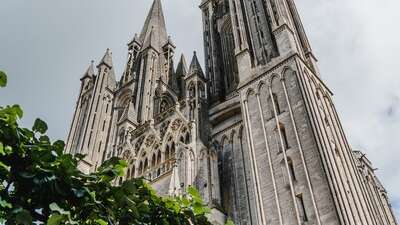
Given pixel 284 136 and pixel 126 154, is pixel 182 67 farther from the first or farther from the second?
pixel 284 136

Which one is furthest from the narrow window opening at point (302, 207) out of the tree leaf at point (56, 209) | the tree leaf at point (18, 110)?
the tree leaf at point (18, 110)

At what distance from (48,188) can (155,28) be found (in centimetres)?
3397

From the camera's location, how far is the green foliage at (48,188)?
443cm

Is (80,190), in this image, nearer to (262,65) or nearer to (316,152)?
(316,152)

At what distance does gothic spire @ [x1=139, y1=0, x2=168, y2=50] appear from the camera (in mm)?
34844

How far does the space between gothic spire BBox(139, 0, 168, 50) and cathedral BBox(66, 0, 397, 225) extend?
573 cm

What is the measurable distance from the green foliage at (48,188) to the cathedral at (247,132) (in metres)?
9.13

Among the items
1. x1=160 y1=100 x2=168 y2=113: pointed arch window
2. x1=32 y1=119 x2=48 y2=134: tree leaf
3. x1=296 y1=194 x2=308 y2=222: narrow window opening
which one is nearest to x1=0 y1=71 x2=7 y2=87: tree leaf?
x1=32 y1=119 x2=48 y2=134: tree leaf

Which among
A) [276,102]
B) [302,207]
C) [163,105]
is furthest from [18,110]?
[163,105]

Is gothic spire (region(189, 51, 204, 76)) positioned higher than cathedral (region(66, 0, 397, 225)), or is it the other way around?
gothic spire (region(189, 51, 204, 76))

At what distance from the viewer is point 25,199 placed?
14.8 ft

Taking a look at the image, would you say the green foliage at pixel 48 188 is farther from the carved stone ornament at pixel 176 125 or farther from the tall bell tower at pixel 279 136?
the carved stone ornament at pixel 176 125

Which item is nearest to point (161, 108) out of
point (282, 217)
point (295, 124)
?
point (295, 124)

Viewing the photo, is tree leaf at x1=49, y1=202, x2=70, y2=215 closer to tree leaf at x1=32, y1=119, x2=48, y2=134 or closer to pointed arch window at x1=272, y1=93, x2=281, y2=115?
tree leaf at x1=32, y1=119, x2=48, y2=134
